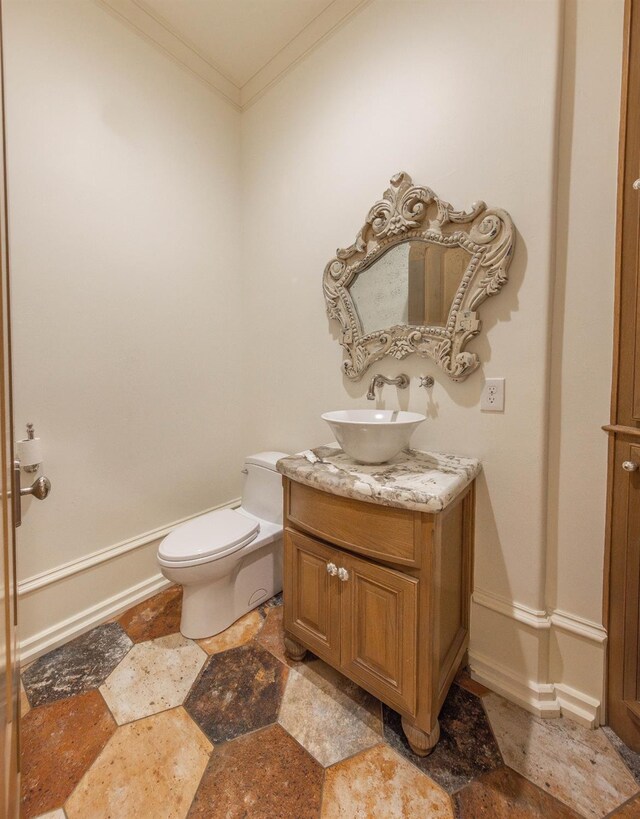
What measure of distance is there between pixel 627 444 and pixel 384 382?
33.4 inches

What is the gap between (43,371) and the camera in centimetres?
142

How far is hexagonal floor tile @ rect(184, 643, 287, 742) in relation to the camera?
1126 mm

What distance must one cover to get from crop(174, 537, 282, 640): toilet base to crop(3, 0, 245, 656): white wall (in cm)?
44

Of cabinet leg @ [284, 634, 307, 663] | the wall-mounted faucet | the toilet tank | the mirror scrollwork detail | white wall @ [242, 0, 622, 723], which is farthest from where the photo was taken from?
the toilet tank

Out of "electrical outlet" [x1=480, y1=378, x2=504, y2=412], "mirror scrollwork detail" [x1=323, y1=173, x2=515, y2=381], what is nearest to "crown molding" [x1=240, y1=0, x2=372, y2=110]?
"mirror scrollwork detail" [x1=323, y1=173, x2=515, y2=381]

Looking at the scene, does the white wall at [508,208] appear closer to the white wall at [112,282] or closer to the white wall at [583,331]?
the white wall at [583,331]

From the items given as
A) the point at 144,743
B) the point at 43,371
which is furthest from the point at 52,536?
the point at 144,743

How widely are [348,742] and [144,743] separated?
0.64 meters

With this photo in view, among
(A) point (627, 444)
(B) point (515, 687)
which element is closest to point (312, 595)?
(B) point (515, 687)

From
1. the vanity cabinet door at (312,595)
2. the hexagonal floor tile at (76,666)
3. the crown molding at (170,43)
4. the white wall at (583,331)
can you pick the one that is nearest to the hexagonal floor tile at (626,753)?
the white wall at (583,331)

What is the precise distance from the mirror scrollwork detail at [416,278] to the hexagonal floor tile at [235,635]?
1253 mm

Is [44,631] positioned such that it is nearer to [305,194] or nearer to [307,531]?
[307,531]

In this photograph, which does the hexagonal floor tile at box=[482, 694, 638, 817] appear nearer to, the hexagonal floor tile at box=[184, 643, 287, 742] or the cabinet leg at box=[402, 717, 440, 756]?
the cabinet leg at box=[402, 717, 440, 756]

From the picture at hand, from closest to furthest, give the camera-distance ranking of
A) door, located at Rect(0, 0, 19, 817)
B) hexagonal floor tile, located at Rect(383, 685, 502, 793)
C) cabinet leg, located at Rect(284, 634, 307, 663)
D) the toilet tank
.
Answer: door, located at Rect(0, 0, 19, 817) → hexagonal floor tile, located at Rect(383, 685, 502, 793) → cabinet leg, located at Rect(284, 634, 307, 663) → the toilet tank
